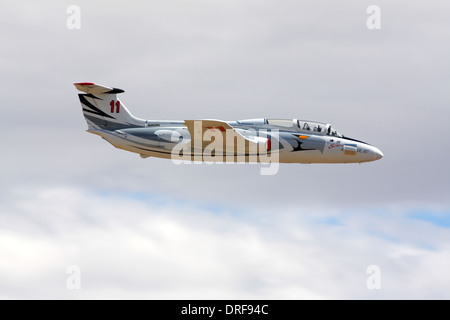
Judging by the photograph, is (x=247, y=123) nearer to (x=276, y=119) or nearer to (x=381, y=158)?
(x=276, y=119)

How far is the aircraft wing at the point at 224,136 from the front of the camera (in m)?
55.8

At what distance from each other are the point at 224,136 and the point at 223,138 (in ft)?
0.61

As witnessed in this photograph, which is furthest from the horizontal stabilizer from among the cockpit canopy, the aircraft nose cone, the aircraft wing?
the aircraft nose cone

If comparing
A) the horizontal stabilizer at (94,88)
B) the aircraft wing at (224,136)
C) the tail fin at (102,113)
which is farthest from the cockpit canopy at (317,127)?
the horizontal stabilizer at (94,88)

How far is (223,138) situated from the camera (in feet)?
187

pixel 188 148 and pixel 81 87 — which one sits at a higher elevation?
pixel 81 87

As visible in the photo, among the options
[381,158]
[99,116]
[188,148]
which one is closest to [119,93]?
[99,116]

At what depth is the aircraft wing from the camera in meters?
55.8

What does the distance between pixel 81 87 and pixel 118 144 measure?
4.41 metres

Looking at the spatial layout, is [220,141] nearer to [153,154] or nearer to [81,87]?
[153,154]

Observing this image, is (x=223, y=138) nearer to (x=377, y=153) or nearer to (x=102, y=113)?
(x=102, y=113)

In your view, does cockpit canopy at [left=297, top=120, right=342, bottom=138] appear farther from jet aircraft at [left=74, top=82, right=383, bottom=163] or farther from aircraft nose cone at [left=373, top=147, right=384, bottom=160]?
aircraft nose cone at [left=373, top=147, right=384, bottom=160]

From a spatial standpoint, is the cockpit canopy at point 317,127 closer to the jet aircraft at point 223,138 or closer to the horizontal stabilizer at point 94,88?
the jet aircraft at point 223,138

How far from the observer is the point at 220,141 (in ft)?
188
